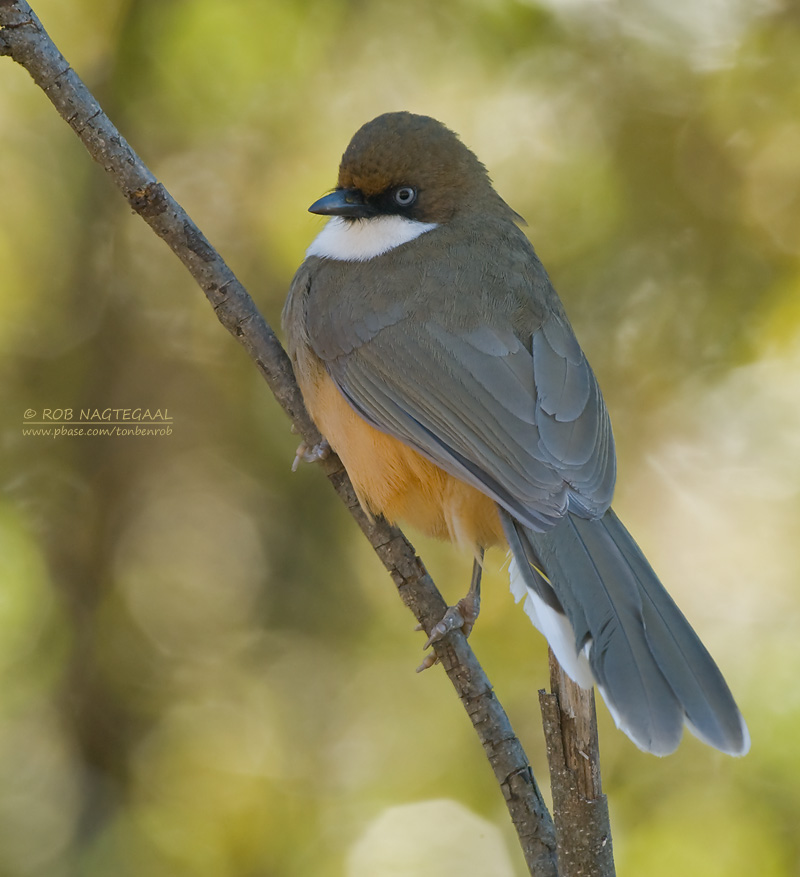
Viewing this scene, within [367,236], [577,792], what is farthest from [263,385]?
[577,792]

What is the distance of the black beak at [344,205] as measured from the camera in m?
3.88

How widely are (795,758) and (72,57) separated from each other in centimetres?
467

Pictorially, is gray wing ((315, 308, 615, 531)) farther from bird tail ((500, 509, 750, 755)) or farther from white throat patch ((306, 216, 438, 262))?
white throat patch ((306, 216, 438, 262))

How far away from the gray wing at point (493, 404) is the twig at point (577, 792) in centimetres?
60

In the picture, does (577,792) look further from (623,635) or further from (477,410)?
(477,410)

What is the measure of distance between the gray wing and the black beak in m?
0.47

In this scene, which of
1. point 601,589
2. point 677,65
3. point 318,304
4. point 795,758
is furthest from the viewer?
point 677,65

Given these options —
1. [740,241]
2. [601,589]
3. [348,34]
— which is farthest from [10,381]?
[740,241]

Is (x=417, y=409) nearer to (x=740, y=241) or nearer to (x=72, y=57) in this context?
(x=740, y=241)

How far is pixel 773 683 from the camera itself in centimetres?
433

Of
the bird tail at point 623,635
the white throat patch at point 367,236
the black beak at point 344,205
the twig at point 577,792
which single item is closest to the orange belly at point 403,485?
the bird tail at point 623,635

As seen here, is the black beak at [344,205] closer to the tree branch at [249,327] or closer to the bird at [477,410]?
the bird at [477,410]

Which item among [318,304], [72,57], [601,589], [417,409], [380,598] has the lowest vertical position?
[601,589]

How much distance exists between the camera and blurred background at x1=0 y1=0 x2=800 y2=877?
4.70 m
